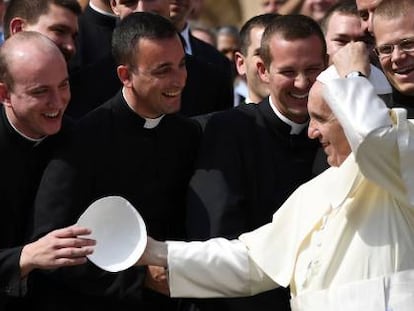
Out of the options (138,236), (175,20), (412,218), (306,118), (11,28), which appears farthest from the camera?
(175,20)

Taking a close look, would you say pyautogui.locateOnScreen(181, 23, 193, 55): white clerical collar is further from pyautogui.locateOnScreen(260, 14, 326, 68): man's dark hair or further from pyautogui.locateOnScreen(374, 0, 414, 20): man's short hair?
pyautogui.locateOnScreen(374, 0, 414, 20): man's short hair

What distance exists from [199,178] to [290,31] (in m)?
0.86

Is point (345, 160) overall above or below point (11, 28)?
below

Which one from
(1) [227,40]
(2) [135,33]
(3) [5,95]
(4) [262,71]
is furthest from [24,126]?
(1) [227,40]

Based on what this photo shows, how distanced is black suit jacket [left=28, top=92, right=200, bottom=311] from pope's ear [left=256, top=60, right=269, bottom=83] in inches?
18.5

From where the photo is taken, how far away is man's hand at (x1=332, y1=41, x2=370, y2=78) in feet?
16.4

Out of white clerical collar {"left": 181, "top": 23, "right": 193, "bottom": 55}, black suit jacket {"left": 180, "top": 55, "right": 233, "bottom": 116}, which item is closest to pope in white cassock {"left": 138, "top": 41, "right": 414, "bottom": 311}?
black suit jacket {"left": 180, "top": 55, "right": 233, "bottom": 116}

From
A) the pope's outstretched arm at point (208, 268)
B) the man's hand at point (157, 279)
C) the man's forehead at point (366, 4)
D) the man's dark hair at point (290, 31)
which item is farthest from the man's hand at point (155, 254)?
the man's forehead at point (366, 4)

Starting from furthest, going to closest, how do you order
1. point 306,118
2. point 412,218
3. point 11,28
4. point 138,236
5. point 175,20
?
point 175,20
point 11,28
point 306,118
point 138,236
point 412,218

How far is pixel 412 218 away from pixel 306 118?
1.29 meters

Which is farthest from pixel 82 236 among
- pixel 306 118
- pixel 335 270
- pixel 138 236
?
pixel 306 118

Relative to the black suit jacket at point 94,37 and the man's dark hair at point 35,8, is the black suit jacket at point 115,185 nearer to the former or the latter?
the man's dark hair at point 35,8

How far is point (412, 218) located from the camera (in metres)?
4.82

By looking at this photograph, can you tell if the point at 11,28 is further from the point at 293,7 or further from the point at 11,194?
the point at 293,7
